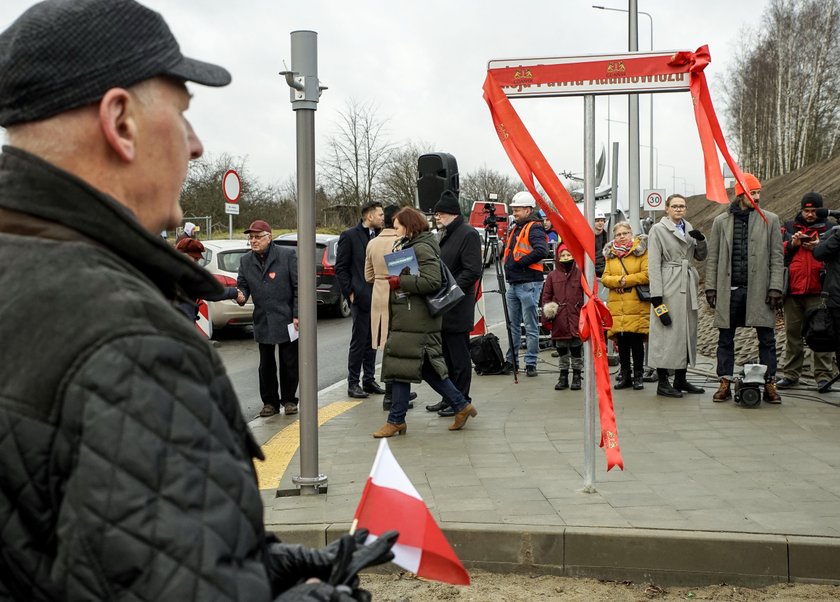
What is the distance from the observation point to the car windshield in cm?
1705

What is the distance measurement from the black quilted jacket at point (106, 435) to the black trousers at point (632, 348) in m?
9.66

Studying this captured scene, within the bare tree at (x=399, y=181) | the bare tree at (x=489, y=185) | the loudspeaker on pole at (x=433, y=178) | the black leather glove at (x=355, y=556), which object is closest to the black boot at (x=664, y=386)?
the loudspeaker on pole at (x=433, y=178)

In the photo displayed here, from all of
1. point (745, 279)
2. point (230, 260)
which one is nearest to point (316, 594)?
point (745, 279)

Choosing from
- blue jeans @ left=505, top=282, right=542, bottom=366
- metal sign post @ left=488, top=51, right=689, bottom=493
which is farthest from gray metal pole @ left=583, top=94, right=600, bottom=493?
blue jeans @ left=505, top=282, right=542, bottom=366

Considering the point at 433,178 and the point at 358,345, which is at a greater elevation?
the point at 433,178

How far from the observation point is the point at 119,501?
1.17m

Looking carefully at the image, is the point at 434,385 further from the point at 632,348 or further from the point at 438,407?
the point at 632,348

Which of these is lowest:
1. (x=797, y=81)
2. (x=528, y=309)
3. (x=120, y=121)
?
(x=528, y=309)

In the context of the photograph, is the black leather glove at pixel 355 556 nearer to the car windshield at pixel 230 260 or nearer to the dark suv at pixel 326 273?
the car windshield at pixel 230 260

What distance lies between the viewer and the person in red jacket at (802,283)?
10.2 m

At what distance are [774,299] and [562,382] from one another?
98.6 inches

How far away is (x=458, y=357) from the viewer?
9109mm

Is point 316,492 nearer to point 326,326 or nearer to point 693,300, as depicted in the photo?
point 693,300

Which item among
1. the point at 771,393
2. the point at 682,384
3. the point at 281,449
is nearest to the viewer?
the point at 281,449
